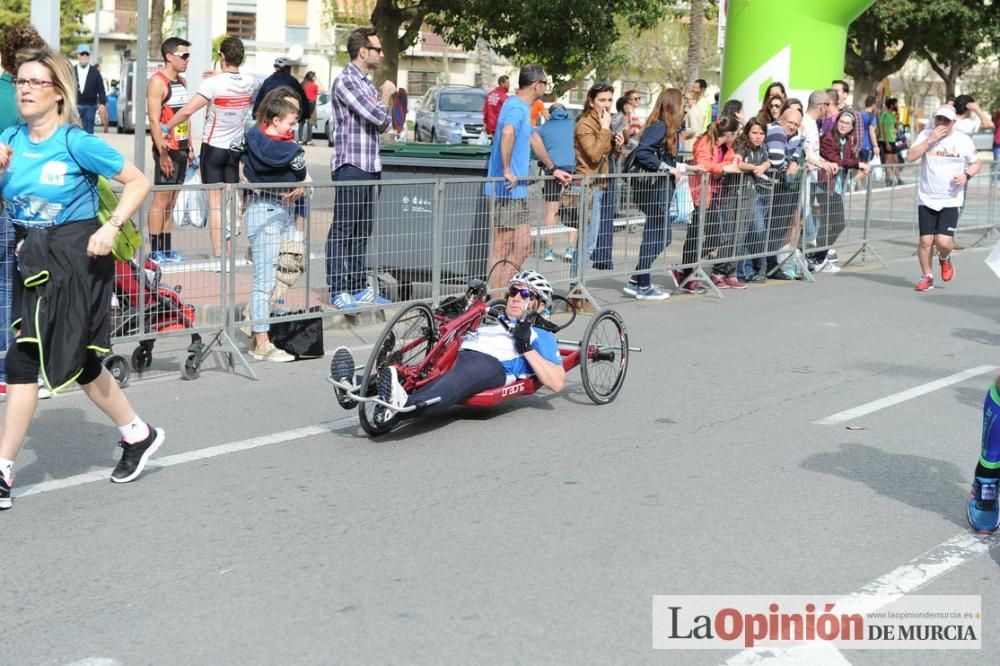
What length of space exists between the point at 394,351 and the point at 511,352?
29.0 inches

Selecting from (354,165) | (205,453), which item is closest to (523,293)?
(205,453)

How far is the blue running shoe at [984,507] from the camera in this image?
579cm

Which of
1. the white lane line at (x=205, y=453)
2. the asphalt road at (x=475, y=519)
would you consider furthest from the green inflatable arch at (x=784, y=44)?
the white lane line at (x=205, y=453)

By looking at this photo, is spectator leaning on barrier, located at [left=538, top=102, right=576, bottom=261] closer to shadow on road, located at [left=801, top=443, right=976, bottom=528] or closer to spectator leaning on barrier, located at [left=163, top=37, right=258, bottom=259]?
spectator leaning on barrier, located at [left=163, top=37, right=258, bottom=259]

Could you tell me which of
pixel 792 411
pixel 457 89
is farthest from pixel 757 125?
pixel 457 89

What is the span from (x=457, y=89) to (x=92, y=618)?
29.1 meters

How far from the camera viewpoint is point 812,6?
60.0 feet

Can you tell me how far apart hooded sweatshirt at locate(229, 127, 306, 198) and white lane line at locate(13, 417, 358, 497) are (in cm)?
226

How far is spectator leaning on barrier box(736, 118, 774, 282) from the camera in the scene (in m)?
13.9

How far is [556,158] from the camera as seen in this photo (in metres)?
13.5

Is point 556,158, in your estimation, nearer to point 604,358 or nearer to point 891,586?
point 604,358

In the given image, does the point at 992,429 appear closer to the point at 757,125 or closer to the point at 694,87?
the point at 757,125

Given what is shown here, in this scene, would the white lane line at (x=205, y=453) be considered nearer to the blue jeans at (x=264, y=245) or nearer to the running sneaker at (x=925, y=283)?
the blue jeans at (x=264, y=245)

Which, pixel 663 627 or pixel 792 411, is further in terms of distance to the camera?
pixel 792 411
